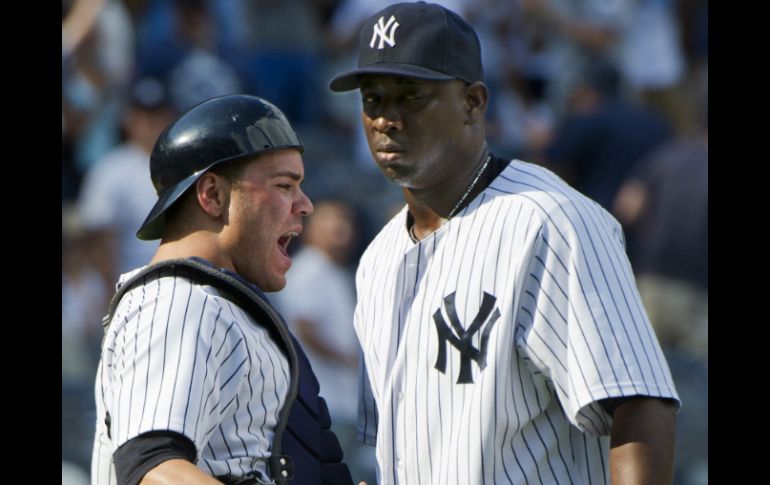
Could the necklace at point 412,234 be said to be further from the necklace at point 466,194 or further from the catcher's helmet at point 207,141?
the catcher's helmet at point 207,141

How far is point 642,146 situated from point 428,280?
196 inches

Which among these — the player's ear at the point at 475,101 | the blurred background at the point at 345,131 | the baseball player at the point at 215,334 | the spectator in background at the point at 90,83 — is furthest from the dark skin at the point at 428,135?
the spectator in background at the point at 90,83

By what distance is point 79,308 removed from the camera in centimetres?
769

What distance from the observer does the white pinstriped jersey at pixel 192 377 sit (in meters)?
2.80

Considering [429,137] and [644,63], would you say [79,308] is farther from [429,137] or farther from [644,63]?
[429,137]

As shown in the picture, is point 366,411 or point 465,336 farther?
point 366,411

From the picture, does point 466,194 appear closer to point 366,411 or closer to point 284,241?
point 284,241

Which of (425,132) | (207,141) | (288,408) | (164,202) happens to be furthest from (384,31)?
(288,408)

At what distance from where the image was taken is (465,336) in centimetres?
320

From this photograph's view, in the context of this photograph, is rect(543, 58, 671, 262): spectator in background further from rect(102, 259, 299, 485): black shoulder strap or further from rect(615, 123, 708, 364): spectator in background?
rect(102, 259, 299, 485): black shoulder strap

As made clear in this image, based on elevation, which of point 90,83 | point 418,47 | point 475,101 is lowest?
point 475,101

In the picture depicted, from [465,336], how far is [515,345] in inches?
5.1
